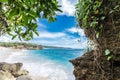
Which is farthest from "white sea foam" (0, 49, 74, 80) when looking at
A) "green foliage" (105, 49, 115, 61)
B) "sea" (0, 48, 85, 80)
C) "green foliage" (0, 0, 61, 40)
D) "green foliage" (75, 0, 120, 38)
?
"green foliage" (0, 0, 61, 40)

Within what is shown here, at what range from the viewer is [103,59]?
11.1ft

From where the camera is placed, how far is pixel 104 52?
3373mm

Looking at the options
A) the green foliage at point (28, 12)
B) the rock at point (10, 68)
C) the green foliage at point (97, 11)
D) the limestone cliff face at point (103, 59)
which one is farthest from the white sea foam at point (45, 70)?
the green foliage at point (28, 12)

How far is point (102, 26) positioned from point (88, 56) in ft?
1.66

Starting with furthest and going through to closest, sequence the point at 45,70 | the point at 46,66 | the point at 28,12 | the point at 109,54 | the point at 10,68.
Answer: the point at 46,66
the point at 45,70
the point at 10,68
the point at 109,54
the point at 28,12

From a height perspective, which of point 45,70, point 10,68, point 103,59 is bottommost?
point 45,70

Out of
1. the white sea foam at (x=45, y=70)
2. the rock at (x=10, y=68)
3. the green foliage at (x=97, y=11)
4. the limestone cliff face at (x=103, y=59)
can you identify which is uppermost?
the green foliage at (x=97, y=11)

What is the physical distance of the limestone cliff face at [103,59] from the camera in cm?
327

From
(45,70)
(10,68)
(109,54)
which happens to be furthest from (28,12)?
(45,70)

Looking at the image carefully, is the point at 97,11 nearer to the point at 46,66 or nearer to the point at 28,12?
the point at 28,12

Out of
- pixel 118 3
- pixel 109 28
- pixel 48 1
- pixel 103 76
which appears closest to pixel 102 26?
pixel 109 28

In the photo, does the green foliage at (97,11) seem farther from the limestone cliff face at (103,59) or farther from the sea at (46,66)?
the sea at (46,66)

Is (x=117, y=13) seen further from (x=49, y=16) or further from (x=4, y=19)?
(x=4, y=19)

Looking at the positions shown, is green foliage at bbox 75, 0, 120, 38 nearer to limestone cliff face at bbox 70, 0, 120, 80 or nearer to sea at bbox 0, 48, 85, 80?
limestone cliff face at bbox 70, 0, 120, 80
